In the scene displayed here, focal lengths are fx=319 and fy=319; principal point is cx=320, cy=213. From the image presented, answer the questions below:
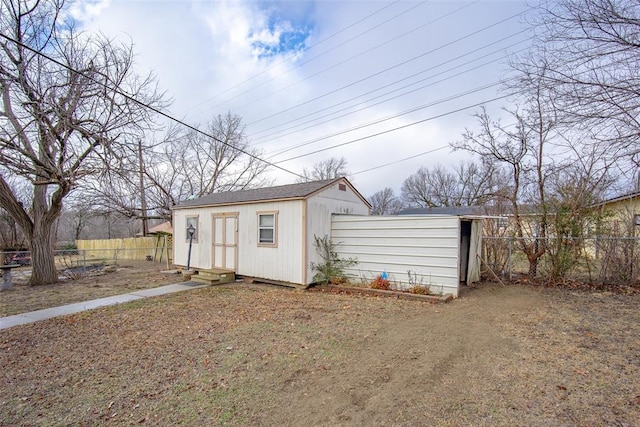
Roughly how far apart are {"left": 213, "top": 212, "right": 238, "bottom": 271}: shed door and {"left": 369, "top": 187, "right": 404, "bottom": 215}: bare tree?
117 feet

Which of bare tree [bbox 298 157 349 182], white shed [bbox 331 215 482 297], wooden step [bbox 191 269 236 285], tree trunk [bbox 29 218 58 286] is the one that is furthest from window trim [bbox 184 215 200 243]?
bare tree [bbox 298 157 349 182]

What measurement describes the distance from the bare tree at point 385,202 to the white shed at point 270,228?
112 feet

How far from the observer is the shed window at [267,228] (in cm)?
928

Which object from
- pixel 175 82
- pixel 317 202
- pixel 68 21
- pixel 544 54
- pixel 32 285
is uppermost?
pixel 68 21

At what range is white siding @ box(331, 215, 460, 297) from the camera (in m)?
7.44

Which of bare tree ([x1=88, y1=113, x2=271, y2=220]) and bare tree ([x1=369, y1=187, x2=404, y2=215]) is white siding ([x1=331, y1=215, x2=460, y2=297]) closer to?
bare tree ([x1=88, y1=113, x2=271, y2=220])

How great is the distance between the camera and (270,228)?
9422 millimetres

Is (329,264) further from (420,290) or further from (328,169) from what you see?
(328,169)

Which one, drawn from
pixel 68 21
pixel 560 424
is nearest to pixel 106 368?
pixel 560 424

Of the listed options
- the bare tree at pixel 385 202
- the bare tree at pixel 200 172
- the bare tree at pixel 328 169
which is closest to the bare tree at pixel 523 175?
the bare tree at pixel 200 172

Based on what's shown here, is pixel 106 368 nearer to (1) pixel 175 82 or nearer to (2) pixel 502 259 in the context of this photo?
(1) pixel 175 82

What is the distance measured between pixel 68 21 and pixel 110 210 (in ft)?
43.3

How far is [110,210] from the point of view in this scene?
1856 centimetres

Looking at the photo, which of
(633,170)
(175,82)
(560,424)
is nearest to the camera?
(560,424)
